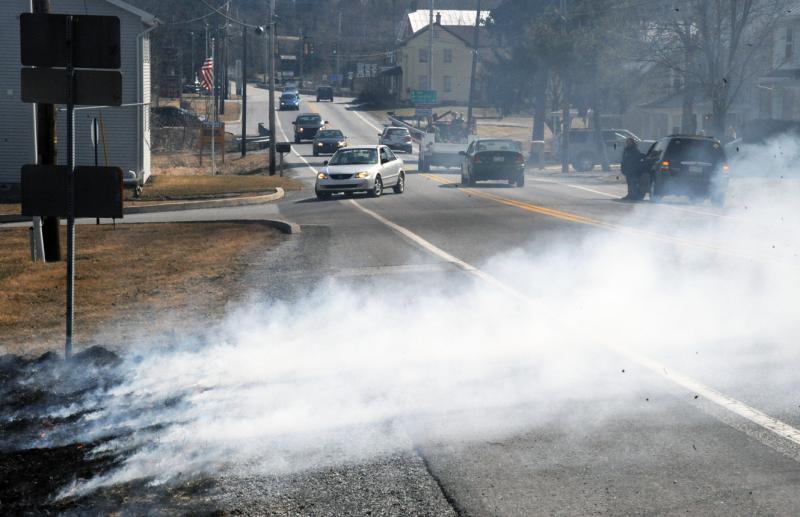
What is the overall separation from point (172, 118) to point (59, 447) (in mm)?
83320

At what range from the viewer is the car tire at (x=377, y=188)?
33622mm

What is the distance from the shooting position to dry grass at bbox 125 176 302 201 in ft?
110

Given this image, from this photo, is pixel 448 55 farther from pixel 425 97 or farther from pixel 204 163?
pixel 204 163

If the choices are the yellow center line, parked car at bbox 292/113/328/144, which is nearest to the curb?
the yellow center line

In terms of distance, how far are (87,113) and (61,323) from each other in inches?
1056

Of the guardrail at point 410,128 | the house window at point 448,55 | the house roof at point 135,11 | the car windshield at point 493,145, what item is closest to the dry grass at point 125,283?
the house roof at point 135,11

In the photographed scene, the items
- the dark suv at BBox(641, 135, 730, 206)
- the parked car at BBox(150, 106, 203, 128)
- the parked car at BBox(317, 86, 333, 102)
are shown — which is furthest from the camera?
the parked car at BBox(317, 86, 333, 102)

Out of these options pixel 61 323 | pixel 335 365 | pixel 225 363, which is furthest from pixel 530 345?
pixel 61 323

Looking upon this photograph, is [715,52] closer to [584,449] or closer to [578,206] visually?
[578,206]

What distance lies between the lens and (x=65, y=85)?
920 cm

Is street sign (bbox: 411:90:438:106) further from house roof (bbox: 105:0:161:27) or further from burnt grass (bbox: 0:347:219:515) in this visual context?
burnt grass (bbox: 0:347:219:515)

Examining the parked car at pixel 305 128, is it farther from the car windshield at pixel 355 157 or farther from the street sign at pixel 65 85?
the street sign at pixel 65 85

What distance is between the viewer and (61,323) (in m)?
11.5

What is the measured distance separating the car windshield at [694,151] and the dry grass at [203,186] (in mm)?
13373
